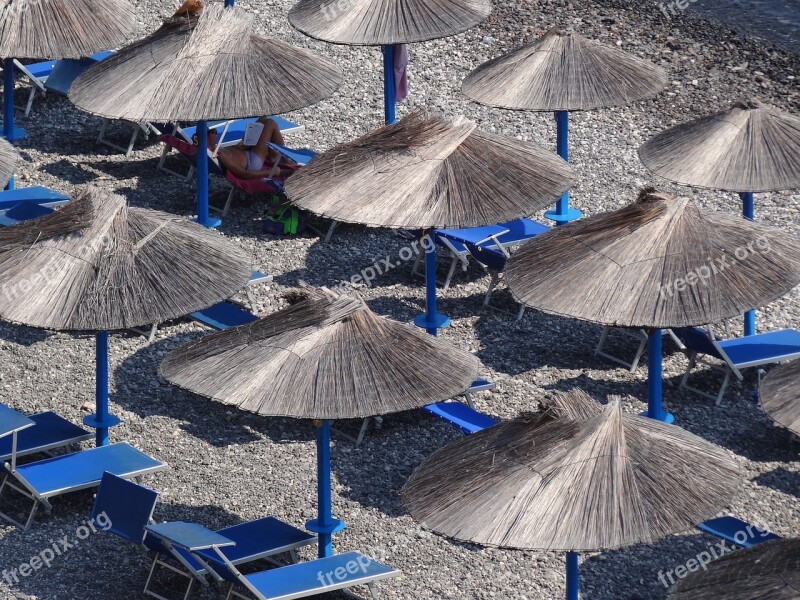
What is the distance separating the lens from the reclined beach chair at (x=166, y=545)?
9.26 meters

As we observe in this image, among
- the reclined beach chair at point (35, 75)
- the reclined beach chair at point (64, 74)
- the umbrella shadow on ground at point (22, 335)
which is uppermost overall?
the reclined beach chair at point (64, 74)

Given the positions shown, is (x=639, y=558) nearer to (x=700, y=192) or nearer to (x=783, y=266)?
(x=783, y=266)

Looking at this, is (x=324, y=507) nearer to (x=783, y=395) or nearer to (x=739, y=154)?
(x=783, y=395)

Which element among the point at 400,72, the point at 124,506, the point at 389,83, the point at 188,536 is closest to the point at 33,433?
the point at 124,506

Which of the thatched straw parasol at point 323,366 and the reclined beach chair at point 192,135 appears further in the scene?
the reclined beach chair at point 192,135

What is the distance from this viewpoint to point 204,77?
43.6 ft

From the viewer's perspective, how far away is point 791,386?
8.62 meters

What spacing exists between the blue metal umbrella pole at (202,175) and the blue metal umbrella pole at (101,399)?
3491mm

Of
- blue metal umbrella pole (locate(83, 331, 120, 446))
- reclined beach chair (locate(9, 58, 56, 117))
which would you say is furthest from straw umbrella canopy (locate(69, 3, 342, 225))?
reclined beach chair (locate(9, 58, 56, 117))

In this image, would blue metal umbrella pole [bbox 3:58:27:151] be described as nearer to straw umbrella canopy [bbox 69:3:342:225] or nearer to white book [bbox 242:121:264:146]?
straw umbrella canopy [bbox 69:3:342:225]

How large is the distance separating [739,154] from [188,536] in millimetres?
5873

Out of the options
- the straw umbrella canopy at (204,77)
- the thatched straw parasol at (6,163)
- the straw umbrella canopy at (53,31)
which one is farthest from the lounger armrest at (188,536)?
the straw umbrella canopy at (53,31)

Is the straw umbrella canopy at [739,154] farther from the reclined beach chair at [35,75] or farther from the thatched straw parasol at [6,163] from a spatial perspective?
the reclined beach chair at [35,75]

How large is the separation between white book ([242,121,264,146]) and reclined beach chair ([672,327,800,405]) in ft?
17.3
